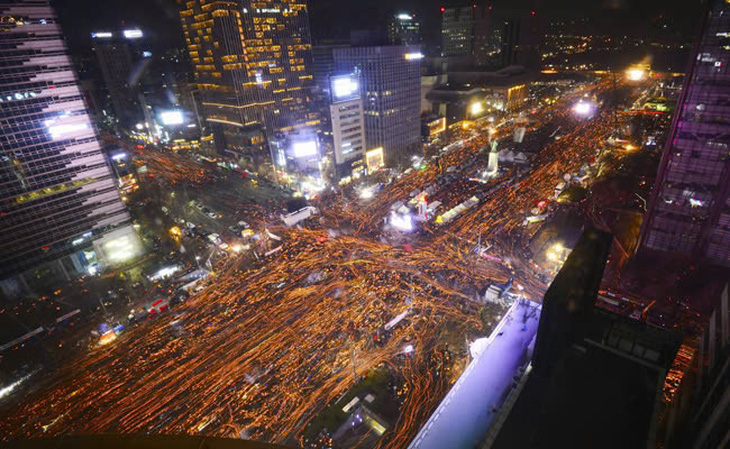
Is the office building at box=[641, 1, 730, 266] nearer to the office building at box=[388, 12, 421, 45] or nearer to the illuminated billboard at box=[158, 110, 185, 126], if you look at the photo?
the illuminated billboard at box=[158, 110, 185, 126]

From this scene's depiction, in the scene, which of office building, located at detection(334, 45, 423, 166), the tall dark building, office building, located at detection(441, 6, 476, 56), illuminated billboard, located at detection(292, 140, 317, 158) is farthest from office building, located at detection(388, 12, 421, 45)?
illuminated billboard, located at detection(292, 140, 317, 158)

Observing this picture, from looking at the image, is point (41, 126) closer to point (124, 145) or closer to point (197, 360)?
point (197, 360)

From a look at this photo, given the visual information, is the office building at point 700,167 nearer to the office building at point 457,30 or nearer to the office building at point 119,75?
the office building at point 457,30

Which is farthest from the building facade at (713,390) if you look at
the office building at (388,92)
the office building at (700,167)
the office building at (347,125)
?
the office building at (388,92)

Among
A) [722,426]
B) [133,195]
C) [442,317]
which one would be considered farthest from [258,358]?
[133,195]

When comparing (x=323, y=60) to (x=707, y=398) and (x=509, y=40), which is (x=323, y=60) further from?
(x=707, y=398)
